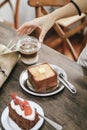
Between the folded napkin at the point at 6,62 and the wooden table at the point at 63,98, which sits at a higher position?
the folded napkin at the point at 6,62

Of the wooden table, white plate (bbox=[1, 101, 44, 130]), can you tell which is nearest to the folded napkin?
the wooden table

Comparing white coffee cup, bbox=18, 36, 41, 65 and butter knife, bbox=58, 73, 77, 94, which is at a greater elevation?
white coffee cup, bbox=18, 36, 41, 65

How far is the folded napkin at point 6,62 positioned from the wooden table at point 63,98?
0.09 feet

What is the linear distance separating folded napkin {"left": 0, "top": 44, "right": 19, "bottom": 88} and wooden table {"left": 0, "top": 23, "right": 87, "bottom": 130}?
3 centimetres

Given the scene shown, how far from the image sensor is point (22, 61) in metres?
1.11

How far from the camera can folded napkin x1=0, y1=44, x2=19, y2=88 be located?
996 mm

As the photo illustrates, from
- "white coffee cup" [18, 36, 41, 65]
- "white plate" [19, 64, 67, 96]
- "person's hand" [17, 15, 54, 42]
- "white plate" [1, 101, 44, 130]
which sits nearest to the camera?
"white plate" [1, 101, 44, 130]

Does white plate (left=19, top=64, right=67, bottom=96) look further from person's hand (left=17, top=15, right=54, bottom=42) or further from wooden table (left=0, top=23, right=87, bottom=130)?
person's hand (left=17, top=15, right=54, bottom=42)

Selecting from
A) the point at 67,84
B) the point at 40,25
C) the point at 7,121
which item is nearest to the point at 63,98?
the point at 67,84

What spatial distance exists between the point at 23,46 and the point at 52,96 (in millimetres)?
278

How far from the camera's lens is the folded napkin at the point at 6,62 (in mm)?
996

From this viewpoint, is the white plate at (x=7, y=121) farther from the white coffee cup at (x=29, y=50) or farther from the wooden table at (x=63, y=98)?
the white coffee cup at (x=29, y=50)

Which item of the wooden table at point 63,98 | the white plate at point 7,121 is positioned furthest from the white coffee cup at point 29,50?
the white plate at point 7,121

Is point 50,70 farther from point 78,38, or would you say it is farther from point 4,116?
point 78,38
